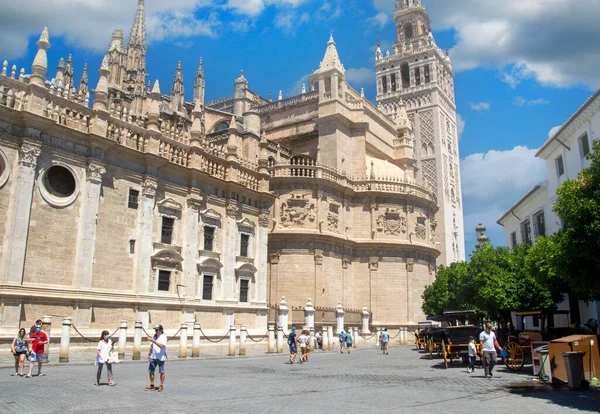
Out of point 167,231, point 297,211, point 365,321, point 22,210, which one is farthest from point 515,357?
point 297,211

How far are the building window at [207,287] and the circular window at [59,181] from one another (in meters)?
7.61

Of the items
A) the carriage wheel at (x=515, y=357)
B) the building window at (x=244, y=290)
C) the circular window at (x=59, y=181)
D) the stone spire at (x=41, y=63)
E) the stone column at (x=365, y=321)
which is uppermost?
the stone spire at (x=41, y=63)

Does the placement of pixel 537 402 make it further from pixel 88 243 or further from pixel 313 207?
pixel 313 207

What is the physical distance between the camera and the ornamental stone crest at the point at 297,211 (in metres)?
35.1

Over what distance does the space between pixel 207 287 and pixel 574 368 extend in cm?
1702

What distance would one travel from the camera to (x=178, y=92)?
152ft

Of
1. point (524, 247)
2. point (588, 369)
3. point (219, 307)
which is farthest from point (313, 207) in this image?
point (588, 369)

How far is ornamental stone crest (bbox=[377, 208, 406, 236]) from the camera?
127ft

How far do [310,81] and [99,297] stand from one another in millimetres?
32298

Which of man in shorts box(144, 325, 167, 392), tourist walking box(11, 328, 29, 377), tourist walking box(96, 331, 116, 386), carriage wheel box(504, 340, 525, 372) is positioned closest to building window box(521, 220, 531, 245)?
carriage wheel box(504, 340, 525, 372)

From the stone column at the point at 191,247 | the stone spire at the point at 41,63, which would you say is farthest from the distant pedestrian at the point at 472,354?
the stone spire at the point at 41,63

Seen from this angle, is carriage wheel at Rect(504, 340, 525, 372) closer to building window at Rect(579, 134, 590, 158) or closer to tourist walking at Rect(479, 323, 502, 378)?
tourist walking at Rect(479, 323, 502, 378)

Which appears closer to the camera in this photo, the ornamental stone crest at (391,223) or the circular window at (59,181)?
the circular window at (59,181)

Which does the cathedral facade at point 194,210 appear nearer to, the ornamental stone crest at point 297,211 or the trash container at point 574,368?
the ornamental stone crest at point 297,211
